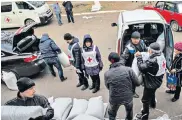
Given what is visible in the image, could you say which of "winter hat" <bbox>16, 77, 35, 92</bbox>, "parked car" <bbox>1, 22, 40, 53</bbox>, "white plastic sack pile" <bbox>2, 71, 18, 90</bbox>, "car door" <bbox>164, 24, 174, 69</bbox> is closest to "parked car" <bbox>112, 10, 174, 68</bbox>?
"car door" <bbox>164, 24, 174, 69</bbox>

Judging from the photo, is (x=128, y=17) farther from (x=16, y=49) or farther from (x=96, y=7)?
(x=96, y=7)

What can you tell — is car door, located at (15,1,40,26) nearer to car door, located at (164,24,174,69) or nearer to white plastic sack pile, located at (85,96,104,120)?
car door, located at (164,24,174,69)

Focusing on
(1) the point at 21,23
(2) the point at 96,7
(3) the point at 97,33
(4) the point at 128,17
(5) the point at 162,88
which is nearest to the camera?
(5) the point at 162,88

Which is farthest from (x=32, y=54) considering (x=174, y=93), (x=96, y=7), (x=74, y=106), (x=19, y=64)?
(x=96, y=7)

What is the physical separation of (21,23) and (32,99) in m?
10.5

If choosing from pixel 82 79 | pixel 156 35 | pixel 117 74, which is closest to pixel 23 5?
pixel 82 79

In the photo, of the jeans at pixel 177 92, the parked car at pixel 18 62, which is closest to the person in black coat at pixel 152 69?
the jeans at pixel 177 92

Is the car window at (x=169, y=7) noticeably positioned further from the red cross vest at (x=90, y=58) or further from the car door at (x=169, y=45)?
the red cross vest at (x=90, y=58)

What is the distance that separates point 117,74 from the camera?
5.22m

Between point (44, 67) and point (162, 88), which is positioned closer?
point (162, 88)

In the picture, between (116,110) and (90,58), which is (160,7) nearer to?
(90,58)

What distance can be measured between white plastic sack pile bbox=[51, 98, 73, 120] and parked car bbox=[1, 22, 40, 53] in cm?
267

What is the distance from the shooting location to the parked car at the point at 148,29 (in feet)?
25.3

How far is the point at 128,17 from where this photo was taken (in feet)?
27.7
